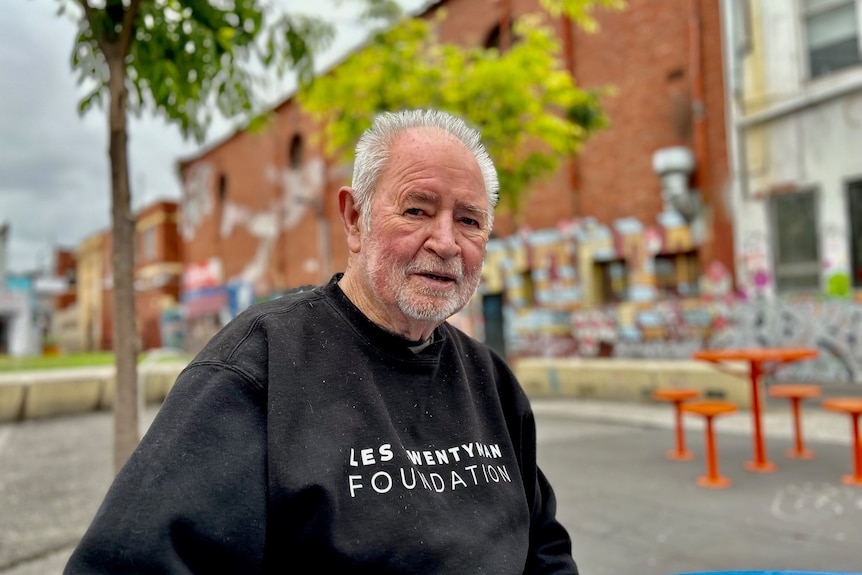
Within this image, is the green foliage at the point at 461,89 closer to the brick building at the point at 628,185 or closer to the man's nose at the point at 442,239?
the brick building at the point at 628,185

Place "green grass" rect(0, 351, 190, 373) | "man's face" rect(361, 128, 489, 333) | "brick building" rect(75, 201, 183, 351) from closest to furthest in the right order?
1. "man's face" rect(361, 128, 489, 333)
2. "green grass" rect(0, 351, 190, 373)
3. "brick building" rect(75, 201, 183, 351)

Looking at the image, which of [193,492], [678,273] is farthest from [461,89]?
[193,492]

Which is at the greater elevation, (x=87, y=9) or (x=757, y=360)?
(x=87, y=9)

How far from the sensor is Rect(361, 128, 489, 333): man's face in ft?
5.10

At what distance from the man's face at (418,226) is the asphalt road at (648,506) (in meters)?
2.77

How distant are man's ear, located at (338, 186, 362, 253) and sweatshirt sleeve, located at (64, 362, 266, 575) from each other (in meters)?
0.48

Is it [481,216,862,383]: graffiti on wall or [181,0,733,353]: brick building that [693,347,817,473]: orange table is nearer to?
[481,216,862,383]: graffiti on wall

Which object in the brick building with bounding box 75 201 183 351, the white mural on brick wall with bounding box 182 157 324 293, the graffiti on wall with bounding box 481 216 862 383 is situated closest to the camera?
the graffiti on wall with bounding box 481 216 862 383

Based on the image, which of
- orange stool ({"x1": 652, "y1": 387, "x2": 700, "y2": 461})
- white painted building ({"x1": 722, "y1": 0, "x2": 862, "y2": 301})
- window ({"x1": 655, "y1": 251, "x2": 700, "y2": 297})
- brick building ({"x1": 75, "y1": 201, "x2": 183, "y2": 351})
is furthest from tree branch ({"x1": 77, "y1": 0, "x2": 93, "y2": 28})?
brick building ({"x1": 75, "y1": 201, "x2": 183, "y2": 351})

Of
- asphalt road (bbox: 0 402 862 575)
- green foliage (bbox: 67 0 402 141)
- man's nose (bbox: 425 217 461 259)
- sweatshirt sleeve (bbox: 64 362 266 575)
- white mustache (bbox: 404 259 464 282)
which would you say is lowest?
asphalt road (bbox: 0 402 862 575)

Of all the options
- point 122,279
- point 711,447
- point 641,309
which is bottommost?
point 711,447

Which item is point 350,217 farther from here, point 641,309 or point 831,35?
point 641,309

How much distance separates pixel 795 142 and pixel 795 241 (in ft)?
5.08

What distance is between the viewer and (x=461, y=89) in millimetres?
8852
